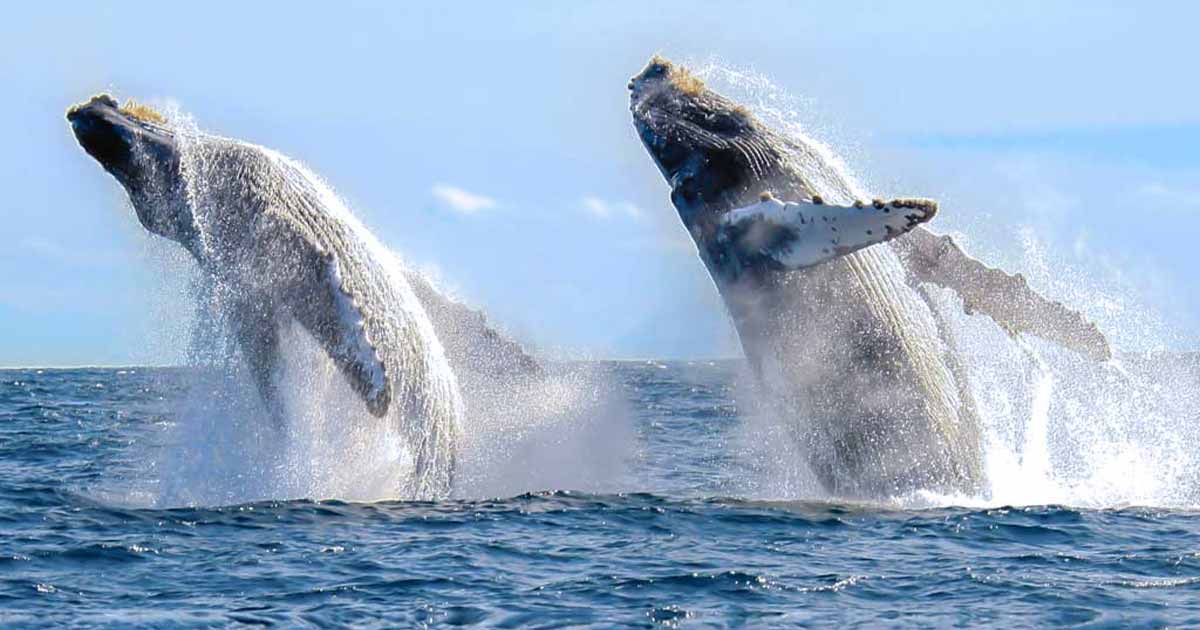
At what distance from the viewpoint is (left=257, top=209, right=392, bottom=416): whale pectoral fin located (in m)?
15.7

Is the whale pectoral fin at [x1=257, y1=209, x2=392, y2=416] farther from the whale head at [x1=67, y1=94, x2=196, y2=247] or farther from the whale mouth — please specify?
the whale mouth

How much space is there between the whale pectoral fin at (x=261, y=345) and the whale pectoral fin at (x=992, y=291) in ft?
22.7

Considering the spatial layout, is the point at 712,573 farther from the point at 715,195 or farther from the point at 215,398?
the point at 215,398

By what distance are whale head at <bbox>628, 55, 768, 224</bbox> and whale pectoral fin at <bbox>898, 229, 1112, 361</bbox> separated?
1.85m

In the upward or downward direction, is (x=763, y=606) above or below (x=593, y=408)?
below

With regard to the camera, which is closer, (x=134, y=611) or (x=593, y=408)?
(x=134, y=611)

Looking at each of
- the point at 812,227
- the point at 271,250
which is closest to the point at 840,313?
the point at 812,227

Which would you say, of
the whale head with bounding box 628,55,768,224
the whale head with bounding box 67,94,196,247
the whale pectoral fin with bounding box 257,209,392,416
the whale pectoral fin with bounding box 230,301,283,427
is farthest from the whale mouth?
the whale head with bounding box 628,55,768,224

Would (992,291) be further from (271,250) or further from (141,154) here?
(141,154)

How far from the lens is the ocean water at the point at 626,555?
35.5ft

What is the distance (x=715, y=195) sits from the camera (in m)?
16.0

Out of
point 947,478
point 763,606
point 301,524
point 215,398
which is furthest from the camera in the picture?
point 215,398

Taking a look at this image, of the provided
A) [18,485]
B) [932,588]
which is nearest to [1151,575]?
[932,588]

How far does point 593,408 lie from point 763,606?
10.3 meters
